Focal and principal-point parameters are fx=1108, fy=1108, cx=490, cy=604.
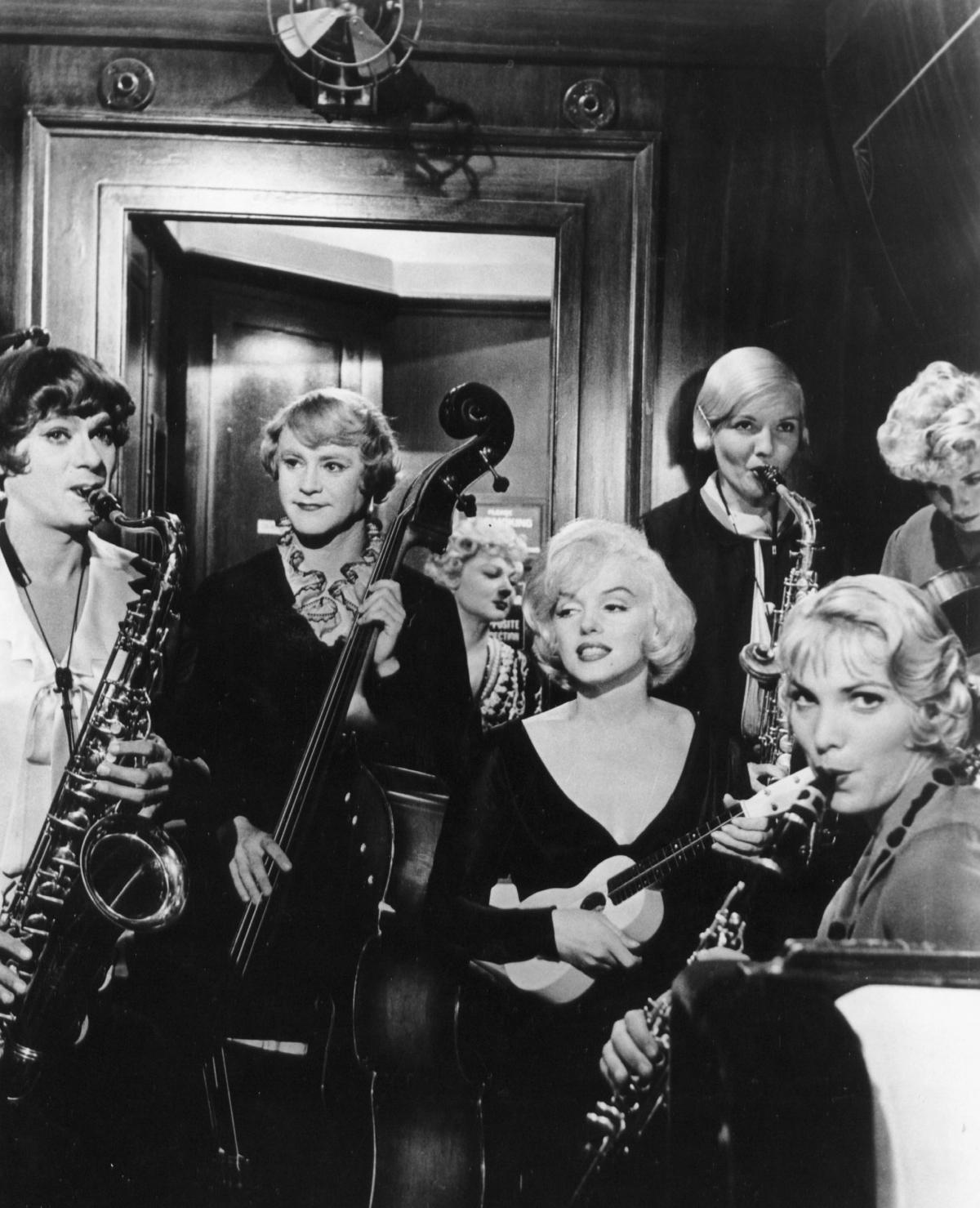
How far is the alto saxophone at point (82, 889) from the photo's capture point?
1921mm

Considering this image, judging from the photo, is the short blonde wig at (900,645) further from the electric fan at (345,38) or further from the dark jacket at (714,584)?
the electric fan at (345,38)

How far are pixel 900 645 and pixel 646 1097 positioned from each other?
0.88m

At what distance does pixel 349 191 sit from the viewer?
2020 millimetres

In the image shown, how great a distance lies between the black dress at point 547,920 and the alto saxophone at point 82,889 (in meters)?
0.50

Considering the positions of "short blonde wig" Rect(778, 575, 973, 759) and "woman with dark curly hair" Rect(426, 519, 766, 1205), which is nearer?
"short blonde wig" Rect(778, 575, 973, 759)

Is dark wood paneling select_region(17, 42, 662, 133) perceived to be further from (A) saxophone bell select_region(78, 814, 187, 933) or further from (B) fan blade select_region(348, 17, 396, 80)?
(A) saxophone bell select_region(78, 814, 187, 933)

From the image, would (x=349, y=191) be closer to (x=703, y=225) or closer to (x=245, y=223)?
(x=245, y=223)

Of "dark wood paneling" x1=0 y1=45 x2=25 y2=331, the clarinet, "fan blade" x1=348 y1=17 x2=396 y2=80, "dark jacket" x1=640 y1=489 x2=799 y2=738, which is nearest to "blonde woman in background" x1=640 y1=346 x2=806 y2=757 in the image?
"dark jacket" x1=640 y1=489 x2=799 y2=738

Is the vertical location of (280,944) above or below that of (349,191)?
below

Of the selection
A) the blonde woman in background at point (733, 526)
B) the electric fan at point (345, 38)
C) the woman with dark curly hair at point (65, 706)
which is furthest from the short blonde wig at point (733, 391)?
the woman with dark curly hair at point (65, 706)

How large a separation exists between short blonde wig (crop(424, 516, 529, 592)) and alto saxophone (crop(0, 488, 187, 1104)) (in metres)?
0.58

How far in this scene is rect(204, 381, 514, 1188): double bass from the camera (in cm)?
190

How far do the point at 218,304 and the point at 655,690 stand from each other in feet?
3.45

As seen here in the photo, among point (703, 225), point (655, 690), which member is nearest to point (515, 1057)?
point (655, 690)
